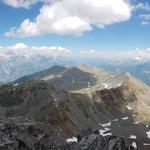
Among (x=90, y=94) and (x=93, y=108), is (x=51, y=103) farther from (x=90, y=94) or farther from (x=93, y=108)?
(x=90, y=94)

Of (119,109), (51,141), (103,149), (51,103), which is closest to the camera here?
(103,149)

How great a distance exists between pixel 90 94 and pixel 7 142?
150716mm

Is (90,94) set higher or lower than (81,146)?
lower

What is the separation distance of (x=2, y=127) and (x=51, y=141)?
13.0 m

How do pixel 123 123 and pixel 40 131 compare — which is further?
pixel 123 123

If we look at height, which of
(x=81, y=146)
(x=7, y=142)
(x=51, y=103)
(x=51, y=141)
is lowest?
(x=51, y=103)

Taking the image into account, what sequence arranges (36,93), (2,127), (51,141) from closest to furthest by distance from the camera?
1. (2,127)
2. (51,141)
3. (36,93)

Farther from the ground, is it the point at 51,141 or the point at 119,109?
the point at 51,141

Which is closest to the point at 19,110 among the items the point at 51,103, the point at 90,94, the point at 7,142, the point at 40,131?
the point at 51,103

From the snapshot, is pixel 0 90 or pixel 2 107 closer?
pixel 2 107

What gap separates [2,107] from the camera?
13562 cm

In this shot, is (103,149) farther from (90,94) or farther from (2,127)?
(90,94)

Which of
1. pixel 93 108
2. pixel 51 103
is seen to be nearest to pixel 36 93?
pixel 51 103

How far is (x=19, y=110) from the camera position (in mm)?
128250
